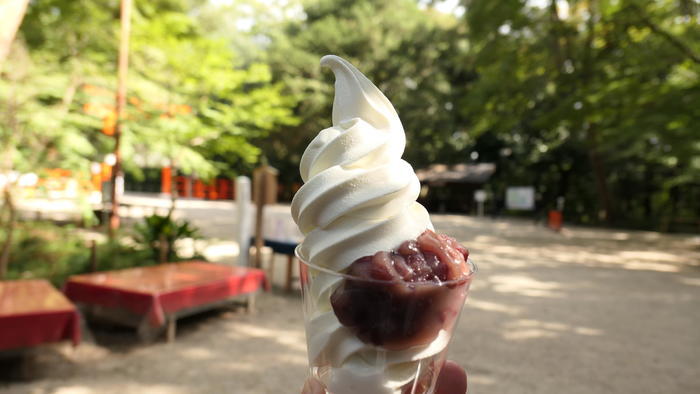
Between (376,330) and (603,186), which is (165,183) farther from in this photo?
(376,330)

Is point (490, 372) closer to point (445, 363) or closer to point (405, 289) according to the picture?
point (445, 363)

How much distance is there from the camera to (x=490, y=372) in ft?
13.6

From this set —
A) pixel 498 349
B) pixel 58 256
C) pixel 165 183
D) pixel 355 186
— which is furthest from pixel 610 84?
pixel 165 183

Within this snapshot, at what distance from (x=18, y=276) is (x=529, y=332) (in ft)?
21.2

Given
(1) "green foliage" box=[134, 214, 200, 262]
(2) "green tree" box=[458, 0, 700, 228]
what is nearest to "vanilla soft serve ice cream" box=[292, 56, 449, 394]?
(1) "green foliage" box=[134, 214, 200, 262]

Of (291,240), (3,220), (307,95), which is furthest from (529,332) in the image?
(307,95)

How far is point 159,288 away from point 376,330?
4.19 meters

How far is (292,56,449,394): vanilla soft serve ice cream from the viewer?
0.91 m

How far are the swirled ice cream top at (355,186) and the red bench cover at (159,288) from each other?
12.2 feet

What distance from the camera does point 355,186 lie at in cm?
107

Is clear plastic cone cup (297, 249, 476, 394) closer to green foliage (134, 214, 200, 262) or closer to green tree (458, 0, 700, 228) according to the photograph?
green foliage (134, 214, 200, 262)

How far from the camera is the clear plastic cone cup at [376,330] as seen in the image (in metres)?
0.87

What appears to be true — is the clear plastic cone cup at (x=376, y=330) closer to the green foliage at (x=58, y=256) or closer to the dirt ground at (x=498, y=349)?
the dirt ground at (x=498, y=349)

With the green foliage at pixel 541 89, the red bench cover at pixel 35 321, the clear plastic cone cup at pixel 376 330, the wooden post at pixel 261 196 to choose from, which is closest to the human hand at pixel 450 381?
the clear plastic cone cup at pixel 376 330
